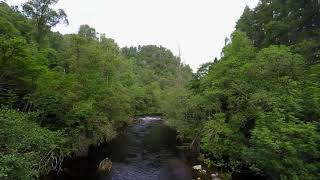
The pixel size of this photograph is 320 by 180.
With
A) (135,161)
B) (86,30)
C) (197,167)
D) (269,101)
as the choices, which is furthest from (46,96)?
(86,30)

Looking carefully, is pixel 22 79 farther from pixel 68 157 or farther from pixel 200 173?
pixel 200 173

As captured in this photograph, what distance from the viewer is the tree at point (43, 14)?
128 ft

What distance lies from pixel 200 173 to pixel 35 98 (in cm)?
1743

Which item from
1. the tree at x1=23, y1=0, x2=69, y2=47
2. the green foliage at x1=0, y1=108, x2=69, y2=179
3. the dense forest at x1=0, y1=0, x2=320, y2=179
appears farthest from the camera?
the tree at x1=23, y1=0, x2=69, y2=47

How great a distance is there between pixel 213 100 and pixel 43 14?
26.4 meters

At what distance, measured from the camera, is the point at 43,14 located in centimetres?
4009

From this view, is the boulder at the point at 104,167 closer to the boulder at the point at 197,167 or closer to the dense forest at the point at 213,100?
the dense forest at the point at 213,100

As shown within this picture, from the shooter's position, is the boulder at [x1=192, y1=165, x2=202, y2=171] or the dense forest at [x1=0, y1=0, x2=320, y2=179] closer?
the dense forest at [x1=0, y1=0, x2=320, y2=179]

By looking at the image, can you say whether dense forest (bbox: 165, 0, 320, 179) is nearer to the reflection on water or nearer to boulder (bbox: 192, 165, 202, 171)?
boulder (bbox: 192, 165, 202, 171)

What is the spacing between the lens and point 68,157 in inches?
1212

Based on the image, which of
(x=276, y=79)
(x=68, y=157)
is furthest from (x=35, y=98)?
(x=276, y=79)

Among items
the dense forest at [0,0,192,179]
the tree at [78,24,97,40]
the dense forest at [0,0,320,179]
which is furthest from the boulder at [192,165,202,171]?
the tree at [78,24,97,40]

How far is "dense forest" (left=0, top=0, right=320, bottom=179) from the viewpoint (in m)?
18.0

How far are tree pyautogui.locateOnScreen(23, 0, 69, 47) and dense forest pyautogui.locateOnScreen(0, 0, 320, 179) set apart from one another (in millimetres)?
136
